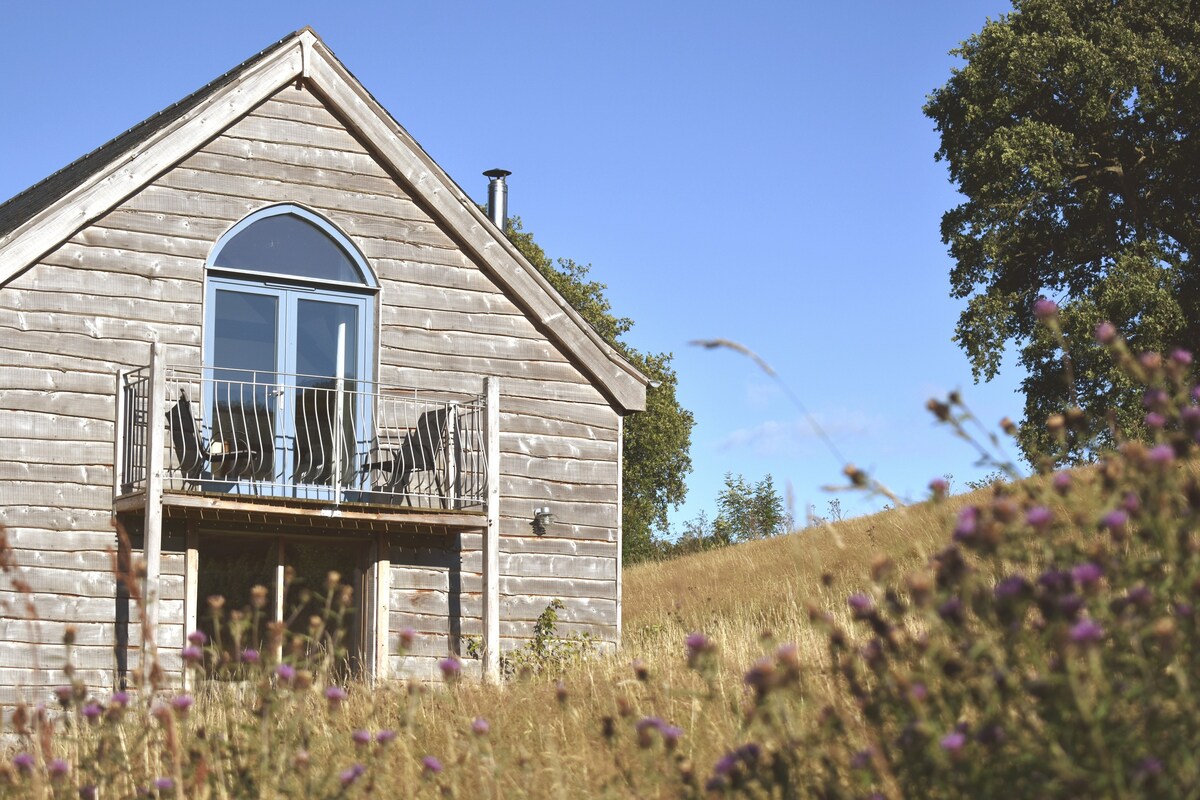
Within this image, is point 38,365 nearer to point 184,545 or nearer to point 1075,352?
point 184,545

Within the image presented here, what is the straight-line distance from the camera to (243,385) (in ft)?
40.3

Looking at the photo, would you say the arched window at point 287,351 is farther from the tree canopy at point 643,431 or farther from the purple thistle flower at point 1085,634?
the tree canopy at point 643,431

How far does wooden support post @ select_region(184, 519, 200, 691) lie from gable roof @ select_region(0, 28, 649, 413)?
9.04ft

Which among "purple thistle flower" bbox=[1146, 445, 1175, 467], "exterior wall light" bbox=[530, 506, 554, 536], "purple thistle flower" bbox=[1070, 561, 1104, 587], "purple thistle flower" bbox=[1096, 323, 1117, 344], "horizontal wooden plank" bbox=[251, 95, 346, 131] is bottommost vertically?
"purple thistle flower" bbox=[1070, 561, 1104, 587]

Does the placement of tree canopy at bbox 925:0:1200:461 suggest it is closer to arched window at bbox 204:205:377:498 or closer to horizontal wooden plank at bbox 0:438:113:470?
arched window at bbox 204:205:377:498

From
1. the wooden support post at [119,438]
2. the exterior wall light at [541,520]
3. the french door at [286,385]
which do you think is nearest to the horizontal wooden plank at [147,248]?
the french door at [286,385]

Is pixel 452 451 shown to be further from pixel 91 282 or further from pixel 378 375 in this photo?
pixel 91 282

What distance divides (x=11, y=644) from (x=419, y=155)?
→ 610 centimetres

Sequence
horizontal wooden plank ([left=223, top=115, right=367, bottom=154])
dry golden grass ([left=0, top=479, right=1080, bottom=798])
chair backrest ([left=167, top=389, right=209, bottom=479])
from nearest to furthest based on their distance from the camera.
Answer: dry golden grass ([left=0, top=479, right=1080, bottom=798]) → chair backrest ([left=167, top=389, right=209, bottom=479]) → horizontal wooden plank ([left=223, top=115, right=367, bottom=154])

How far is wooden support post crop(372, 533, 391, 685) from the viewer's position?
1262 centimetres

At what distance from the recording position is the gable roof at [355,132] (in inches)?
471

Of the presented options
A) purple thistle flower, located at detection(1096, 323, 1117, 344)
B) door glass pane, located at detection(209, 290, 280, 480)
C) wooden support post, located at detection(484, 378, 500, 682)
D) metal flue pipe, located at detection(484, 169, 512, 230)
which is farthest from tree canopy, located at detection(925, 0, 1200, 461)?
purple thistle flower, located at detection(1096, 323, 1117, 344)

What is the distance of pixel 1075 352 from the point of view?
22.0m

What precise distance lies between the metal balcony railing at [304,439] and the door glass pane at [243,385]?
1cm
